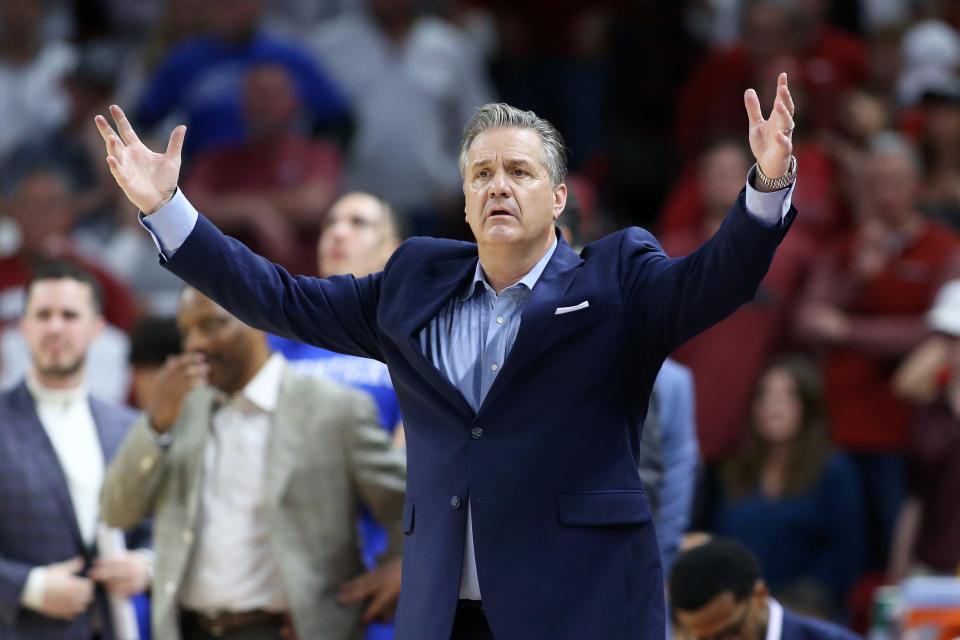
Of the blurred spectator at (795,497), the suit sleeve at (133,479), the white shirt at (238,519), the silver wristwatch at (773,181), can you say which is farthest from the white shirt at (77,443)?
the silver wristwatch at (773,181)

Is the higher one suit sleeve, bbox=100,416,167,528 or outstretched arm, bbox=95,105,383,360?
outstretched arm, bbox=95,105,383,360

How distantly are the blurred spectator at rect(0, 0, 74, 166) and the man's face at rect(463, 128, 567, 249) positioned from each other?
7.20 m

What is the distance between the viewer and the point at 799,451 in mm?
7980

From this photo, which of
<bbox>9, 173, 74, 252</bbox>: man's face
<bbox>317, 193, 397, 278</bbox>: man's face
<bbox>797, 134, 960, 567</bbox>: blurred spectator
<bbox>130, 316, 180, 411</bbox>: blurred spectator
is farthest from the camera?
<bbox>9, 173, 74, 252</bbox>: man's face

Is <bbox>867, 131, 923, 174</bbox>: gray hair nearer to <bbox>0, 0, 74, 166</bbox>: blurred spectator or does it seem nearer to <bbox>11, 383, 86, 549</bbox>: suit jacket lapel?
<bbox>11, 383, 86, 549</bbox>: suit jacket lapel

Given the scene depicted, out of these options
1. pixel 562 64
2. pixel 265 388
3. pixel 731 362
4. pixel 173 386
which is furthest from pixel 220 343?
pixel 562 64

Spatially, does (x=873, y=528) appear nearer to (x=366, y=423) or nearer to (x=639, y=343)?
(x=366, y=423)

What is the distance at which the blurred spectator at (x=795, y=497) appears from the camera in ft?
25.6

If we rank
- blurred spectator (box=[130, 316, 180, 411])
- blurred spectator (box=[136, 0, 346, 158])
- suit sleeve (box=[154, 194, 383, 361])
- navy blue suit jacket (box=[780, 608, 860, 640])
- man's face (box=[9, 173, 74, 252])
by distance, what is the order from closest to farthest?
suit sleeve (box=[154, 194, 383, 361])
navy blue suit jacket (box=[780, 608, 860, 640])
blurred spectator (box=[130, 316, 180, 411])
man's face (box=[9, 173, 74, 252])
blurred spectator (box=[136, 0, 346, 158])

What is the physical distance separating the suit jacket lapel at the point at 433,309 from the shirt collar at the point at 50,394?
242 cm

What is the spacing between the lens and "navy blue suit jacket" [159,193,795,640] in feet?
12.6

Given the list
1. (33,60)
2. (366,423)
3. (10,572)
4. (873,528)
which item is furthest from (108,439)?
(33,60)

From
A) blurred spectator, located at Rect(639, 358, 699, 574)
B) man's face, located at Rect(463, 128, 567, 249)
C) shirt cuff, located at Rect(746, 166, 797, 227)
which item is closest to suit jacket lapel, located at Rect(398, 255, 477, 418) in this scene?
man's face, located at Rect(463, 128, 567, 249)

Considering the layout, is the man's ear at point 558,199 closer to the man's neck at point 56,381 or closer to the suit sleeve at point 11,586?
the suit sleeve at point 11,586
